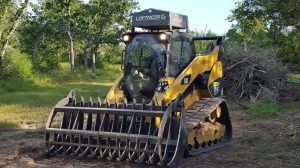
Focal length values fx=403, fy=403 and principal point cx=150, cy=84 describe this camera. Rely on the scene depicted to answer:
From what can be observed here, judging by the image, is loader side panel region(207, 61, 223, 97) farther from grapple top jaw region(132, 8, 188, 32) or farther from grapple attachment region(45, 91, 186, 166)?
grapple attachment region(45, 91, 186, 166)

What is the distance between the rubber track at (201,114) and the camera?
272 inches

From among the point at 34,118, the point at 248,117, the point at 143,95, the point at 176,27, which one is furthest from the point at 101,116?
the point at 248,117

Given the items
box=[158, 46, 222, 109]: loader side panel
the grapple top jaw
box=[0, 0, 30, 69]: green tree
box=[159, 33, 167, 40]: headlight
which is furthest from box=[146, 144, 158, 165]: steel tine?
box=[0, 0, 30, 69]: green tree

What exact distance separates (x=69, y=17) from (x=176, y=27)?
29234 millimetres

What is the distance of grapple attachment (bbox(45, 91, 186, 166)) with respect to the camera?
614 cm

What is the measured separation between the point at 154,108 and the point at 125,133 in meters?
0.62

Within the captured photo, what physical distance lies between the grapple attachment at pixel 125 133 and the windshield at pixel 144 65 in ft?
2.98

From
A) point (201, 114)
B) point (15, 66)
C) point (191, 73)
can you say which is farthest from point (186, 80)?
point (15, 66)

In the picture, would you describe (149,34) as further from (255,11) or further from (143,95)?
(255,11)

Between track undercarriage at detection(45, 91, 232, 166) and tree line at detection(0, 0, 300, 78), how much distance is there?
12.0 meters

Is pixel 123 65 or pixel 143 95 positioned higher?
pixel 123 65

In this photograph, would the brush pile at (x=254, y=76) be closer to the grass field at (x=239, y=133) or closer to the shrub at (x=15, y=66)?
the grass field at (x=239, y=133)

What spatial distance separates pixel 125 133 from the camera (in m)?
6.40

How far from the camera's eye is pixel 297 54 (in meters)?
22.2
